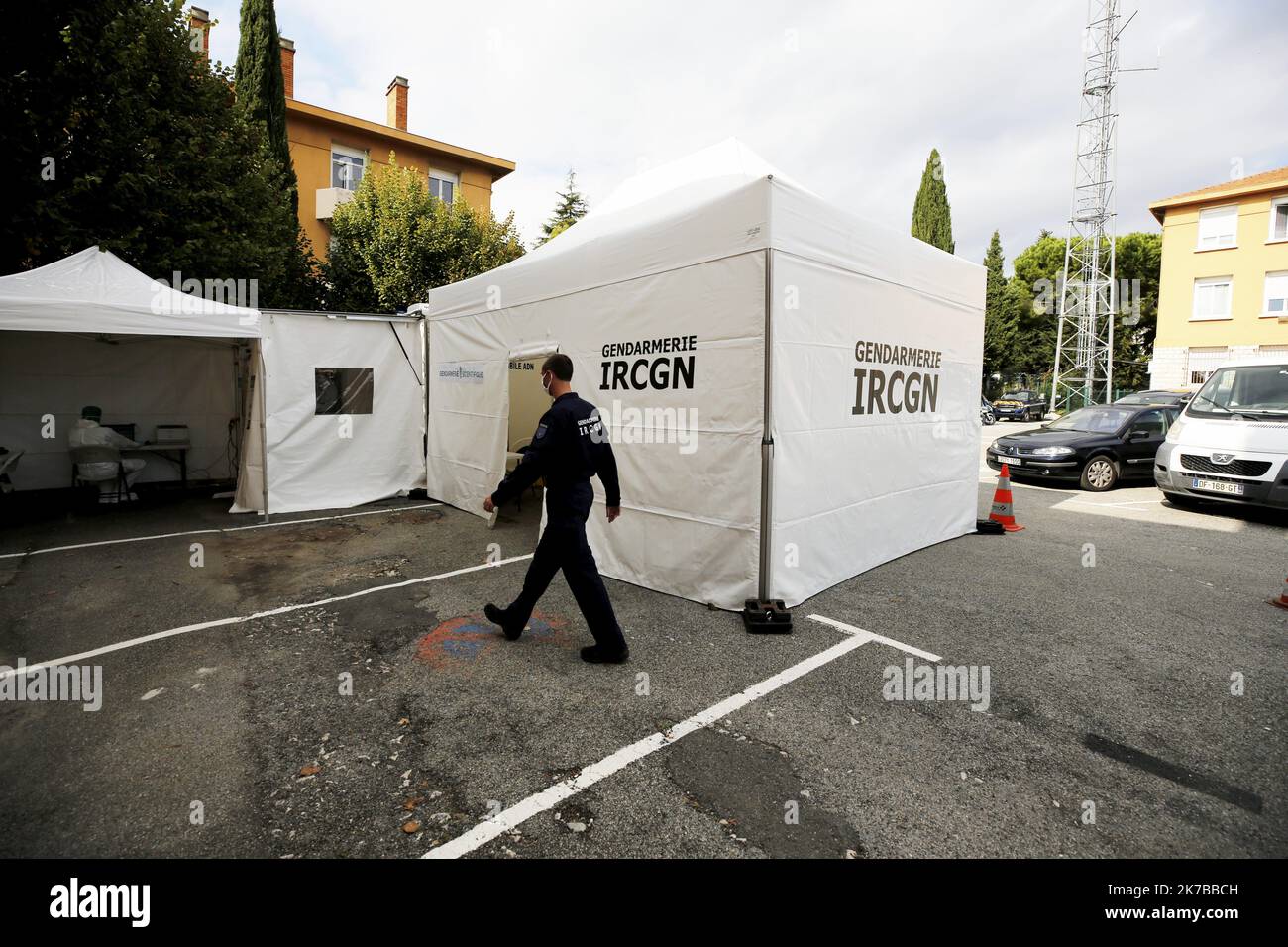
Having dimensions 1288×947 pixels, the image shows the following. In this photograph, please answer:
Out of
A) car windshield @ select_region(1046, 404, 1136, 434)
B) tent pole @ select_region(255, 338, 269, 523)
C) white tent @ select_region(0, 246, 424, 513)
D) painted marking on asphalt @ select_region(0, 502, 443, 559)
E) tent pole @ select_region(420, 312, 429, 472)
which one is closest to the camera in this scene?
painted marking on asphalt @ select_region(0, 502, 443, 559)

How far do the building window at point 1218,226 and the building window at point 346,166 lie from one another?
3098cm

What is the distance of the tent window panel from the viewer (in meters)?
8.98

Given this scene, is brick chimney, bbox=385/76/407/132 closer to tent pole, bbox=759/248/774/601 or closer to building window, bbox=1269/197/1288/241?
tent pole, bbox=759/248/774/601

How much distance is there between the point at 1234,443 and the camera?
26.9ft

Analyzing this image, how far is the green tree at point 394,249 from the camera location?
16.3 m

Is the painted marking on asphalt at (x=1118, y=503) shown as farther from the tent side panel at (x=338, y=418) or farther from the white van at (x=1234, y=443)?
the tent side panel at (x=338, y=418)

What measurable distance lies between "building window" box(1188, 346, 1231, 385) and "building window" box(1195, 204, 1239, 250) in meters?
3.82

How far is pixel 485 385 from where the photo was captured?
8070 mm

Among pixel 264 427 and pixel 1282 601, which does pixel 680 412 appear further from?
pixel 264 427

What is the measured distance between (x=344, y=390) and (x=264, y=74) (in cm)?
1158

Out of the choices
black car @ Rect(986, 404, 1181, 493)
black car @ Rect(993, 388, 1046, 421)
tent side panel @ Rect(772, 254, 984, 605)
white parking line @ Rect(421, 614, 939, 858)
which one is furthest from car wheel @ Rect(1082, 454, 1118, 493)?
black car @ Rect(993, 388, 1046, 421)

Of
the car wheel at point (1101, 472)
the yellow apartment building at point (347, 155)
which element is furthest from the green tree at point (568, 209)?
the car wheel at point (1101, 472)

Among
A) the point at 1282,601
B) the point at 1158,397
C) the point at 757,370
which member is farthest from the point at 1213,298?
the point at 757,370
